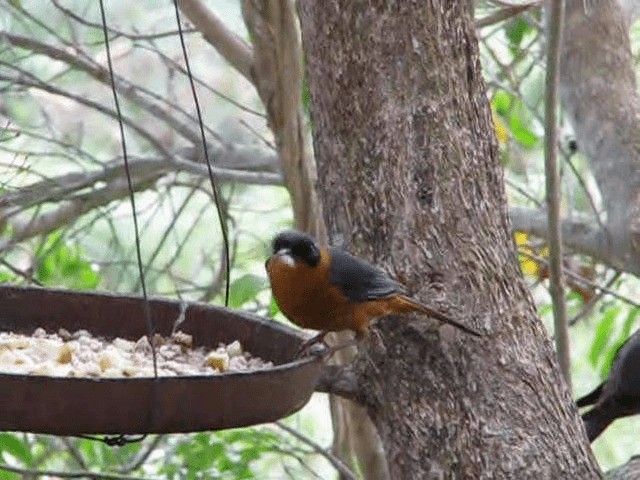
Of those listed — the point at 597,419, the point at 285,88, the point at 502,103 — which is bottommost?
the point at 597,419

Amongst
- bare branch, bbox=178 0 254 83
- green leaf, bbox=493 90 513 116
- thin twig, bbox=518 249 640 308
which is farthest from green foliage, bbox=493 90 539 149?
bare branch, bbox=178 0 254 83

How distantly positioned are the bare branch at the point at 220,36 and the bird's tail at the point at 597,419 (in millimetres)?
1267

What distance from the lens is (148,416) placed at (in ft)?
6.06

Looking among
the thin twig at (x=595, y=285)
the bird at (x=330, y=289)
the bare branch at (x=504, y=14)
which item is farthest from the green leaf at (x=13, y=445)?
the bare branch at (x=504, y=14)

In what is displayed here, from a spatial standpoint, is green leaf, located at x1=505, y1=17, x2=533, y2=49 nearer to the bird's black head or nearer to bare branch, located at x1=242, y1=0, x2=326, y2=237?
bare branch, located at x1=242, y1=0, x2=326, y2=237

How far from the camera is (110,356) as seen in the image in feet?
7.30

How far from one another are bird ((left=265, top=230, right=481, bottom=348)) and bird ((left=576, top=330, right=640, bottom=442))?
2.48 ft

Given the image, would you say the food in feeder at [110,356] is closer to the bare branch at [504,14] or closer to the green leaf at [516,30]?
the bare branch at [504,14]

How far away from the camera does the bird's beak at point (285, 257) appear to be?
2.65 m

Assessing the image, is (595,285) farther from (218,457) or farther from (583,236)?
(218,457)

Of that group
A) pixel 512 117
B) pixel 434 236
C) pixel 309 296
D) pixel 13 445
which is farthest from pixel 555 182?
pixel 13 445

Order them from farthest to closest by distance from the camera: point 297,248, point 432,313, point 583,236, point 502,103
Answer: point 502,103 < point 583,236 < point 297,248 < point 432,313

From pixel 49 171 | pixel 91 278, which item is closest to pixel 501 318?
pixel 91 278

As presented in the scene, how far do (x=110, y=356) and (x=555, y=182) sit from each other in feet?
4.41
